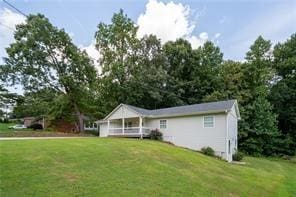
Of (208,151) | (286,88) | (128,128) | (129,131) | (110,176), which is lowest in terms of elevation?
(208,151)

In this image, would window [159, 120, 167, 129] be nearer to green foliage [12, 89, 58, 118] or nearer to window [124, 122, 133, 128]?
window [124, 122, 133, 128]

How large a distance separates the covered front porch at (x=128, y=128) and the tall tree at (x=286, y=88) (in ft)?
72.3

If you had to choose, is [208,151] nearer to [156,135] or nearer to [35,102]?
[156,135]

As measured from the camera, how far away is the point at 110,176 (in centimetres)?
964

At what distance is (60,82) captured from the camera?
3747 cm

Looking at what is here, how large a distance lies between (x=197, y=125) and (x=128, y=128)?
8251mm

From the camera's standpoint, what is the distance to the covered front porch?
28.2 m

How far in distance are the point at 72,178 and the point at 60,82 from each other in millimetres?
30622

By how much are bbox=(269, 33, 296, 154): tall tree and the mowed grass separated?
2869cm

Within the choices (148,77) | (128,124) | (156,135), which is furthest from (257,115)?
(128,124)

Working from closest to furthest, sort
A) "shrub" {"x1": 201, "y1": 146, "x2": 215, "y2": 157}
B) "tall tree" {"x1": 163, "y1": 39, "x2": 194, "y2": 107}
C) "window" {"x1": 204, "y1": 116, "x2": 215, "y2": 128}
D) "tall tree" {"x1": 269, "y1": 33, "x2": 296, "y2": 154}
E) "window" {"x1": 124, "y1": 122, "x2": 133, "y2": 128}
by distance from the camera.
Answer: "shrub" {"x1": 201, "y1": 146, "x2": 215, "y2": 157}
"window" {"x1": 204, "y1": 116, "x2": 215, "y2": 128}
"window" {"x1": 124, "y1": 122, "x2": 133, "y2": 128}
"tall tree" {"x1": 269, "y1": 33, "x2": 296, "y2": 154}
"tall tree" {"x1": 163, "y1": 39, "x2": 194, "y2": 107}

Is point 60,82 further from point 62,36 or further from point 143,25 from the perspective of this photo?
point 143,25

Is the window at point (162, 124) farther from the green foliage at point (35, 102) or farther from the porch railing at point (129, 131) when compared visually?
the green foliage at point (35, 102)

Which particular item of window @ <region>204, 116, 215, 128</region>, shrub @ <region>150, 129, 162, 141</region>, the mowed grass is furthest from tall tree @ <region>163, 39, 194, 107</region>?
the mowed grass
